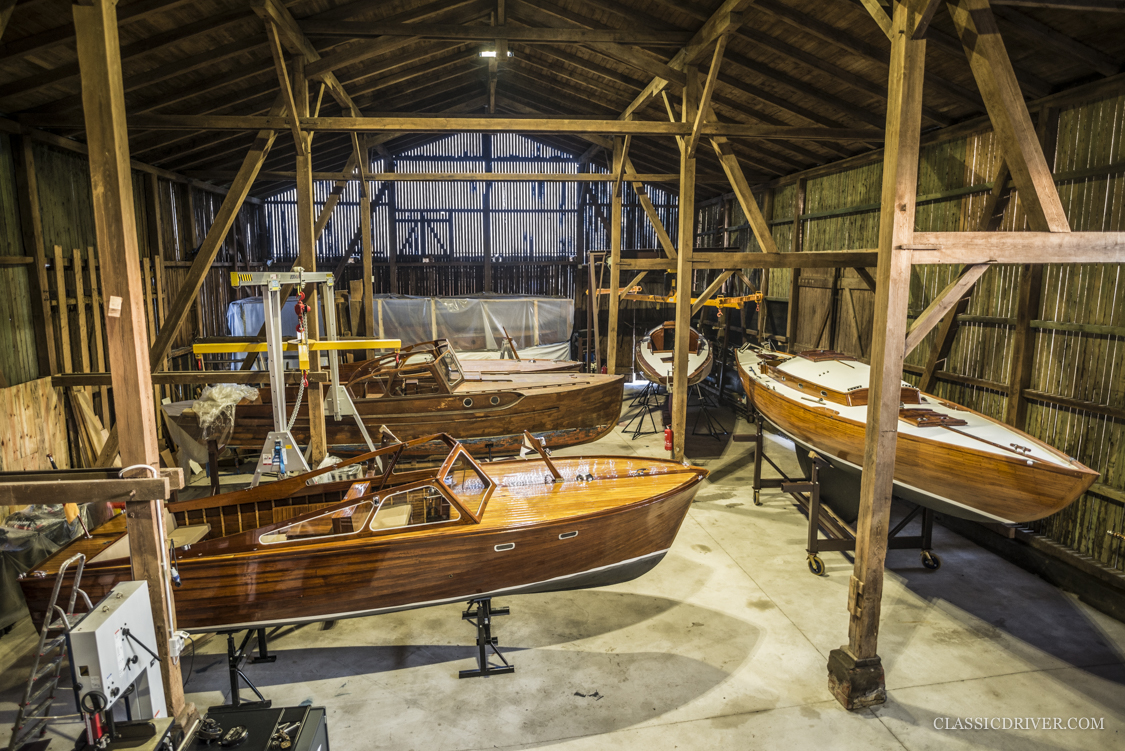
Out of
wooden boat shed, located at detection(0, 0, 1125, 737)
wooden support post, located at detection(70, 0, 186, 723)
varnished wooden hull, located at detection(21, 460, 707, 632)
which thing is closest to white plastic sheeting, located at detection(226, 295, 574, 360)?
wooden boat shed, located at detection(0, 0, 1125, 737)

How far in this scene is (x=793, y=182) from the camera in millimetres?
11422

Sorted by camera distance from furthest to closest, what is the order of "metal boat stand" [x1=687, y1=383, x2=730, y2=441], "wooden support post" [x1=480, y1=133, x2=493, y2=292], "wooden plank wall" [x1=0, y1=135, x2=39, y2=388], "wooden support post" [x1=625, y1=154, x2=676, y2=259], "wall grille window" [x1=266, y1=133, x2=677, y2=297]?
"wooden support post" [x1=480, y1=133, x2=493, y2=292] < "wall grille window" [x1=266, y1=133, x2=677, y2=297] < "metal boat stand" [x1=687, y1=383, x2=730, y2=441] < "wooden support post" [x1=625, y1=154, x2=676, y2=259] < "wooden plank wall" [x1=0, y1=135, x2=39, y2=388]

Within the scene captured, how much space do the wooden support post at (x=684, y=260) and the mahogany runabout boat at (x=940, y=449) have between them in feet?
4.07

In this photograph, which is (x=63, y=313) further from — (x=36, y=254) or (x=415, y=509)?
(x=415, y=509)

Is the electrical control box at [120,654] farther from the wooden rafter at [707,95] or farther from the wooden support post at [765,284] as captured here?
the wooden support post at [765,284]

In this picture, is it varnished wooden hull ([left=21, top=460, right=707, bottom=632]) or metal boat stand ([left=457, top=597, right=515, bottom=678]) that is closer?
varnished wooden hull ([left=21, top=460, right=707, bottom=632])

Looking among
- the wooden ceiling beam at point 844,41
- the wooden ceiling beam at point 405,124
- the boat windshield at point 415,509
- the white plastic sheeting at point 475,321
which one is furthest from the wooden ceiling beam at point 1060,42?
the white plastic sheeting at point 475,321

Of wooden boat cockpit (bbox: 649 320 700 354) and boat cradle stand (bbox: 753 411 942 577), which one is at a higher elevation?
wooden boat cockpit (bbox: 649 320 700 354)

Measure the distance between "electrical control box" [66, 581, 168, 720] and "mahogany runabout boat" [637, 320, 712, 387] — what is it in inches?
334

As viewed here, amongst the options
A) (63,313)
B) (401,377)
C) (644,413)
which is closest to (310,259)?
(401,377)

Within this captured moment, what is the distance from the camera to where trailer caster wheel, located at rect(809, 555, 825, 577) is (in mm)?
5975

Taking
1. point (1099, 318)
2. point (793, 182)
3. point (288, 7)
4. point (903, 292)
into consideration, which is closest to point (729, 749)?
point (903, 292)

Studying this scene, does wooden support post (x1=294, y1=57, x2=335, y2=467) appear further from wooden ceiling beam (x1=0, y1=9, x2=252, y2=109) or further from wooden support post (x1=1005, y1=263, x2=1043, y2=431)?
wooden support post (x1=1005, y1=263, x2=1043, y2=431)

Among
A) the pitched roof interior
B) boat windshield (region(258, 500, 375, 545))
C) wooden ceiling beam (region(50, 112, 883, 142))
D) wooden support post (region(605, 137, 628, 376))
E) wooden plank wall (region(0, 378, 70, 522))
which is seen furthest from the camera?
wooden support post (region(605, 137, 628, 376))
